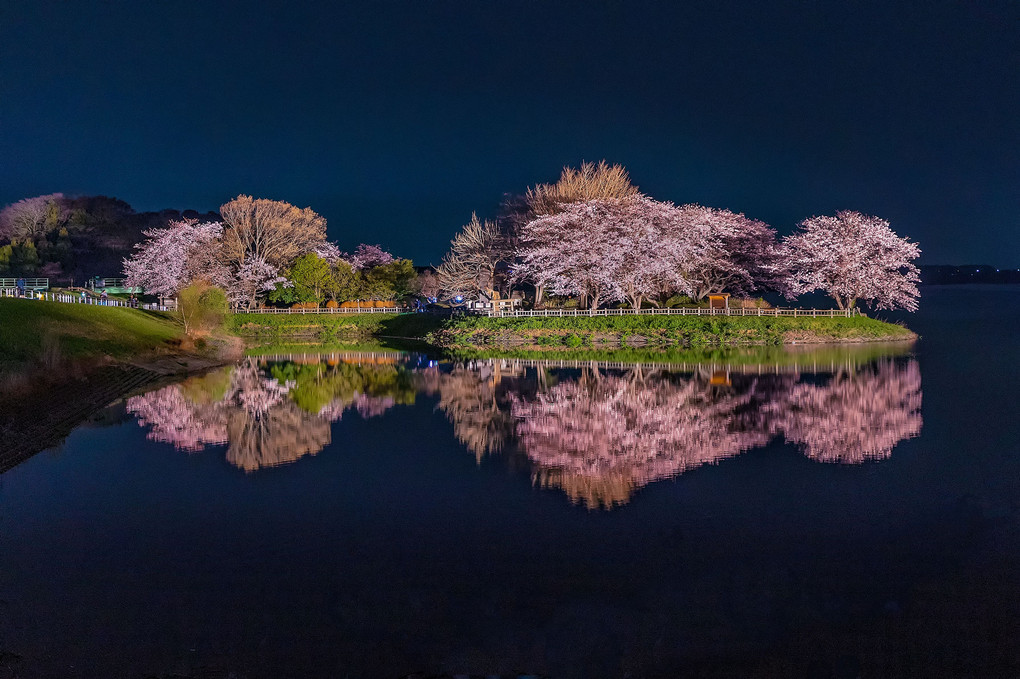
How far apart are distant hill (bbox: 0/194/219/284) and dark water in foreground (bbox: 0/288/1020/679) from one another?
87.7m

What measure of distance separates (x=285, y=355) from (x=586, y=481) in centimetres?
4273

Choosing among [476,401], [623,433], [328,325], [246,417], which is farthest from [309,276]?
[623,433]

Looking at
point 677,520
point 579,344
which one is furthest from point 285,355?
point 677,520

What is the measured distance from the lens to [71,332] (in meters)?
37.1

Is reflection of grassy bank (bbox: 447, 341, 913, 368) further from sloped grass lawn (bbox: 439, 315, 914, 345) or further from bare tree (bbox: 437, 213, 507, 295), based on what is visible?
bare tree (bbox: 437, 213, 507, 295)

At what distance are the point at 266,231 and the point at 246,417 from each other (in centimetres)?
6156

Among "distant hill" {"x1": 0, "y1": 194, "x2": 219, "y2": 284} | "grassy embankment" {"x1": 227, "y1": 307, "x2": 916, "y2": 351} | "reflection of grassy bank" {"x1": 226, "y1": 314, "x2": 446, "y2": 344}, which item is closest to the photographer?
"grassy embankment" {"x1": 227, "y1": 307, "x2": 916, "y2": 351}

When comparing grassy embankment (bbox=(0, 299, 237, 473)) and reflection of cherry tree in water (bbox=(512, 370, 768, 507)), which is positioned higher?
grassy embankment (bbox=(0, 299, 237, 473))

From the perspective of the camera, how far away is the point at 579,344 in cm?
6050

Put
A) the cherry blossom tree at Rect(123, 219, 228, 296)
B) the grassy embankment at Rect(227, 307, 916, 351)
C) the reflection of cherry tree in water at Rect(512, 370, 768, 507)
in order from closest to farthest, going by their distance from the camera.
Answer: the reflection of cherry tree in water at Rect(512, 370, 768, 507) < the grassy embankment at Rect(227, 307, 916, 351) < the cherry blossom tree at Rect(123, 219, 228, 296)

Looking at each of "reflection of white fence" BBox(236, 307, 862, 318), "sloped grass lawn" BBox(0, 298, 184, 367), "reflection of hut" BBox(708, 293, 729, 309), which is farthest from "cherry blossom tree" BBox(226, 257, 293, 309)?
"reflection of hut" BBox(708, 293, 729, 309)

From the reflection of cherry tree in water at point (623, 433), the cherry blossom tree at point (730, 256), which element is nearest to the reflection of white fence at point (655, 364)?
the reflection of cherry tree in water at point (623, 433)

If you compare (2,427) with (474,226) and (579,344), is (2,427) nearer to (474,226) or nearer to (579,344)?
(579,344)

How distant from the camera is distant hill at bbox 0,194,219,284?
3792 inches
